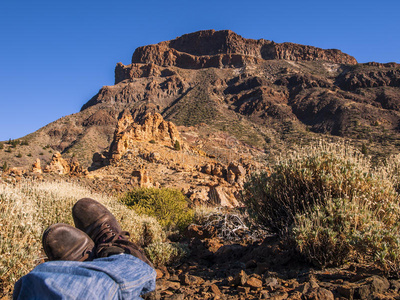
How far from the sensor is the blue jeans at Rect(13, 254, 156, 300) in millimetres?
1449

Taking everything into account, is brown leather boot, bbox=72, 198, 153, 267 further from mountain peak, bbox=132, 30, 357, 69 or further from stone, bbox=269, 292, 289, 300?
mountain peak, bbox=132, 30, 357, 69

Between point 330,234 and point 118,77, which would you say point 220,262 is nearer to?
point 330,234

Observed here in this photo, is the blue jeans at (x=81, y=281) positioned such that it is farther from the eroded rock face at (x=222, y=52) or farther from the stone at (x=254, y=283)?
the eroded rock face at (x=222, y=52)

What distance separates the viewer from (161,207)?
952 cm

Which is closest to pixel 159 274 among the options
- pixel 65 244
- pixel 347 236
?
pixel 65 244

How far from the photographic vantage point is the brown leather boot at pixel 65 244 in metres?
1.97

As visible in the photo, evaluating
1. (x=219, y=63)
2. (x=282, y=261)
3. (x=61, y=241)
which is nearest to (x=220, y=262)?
(x=282, y=261)

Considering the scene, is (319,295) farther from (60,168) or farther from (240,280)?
(60,168)

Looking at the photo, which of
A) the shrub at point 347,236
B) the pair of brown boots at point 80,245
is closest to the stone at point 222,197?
the shrub at point 347,236

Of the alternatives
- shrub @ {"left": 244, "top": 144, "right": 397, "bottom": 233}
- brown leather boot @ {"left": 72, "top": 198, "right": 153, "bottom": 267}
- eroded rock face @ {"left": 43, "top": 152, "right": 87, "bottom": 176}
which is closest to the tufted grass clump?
shrub @ {"left": 244, "top": 144, "right": 397, "bottom": 233}

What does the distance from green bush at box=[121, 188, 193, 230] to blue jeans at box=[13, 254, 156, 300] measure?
6.39m

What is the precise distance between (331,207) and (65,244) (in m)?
3.30

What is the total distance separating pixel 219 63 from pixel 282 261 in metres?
108

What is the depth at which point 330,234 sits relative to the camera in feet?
11.1
